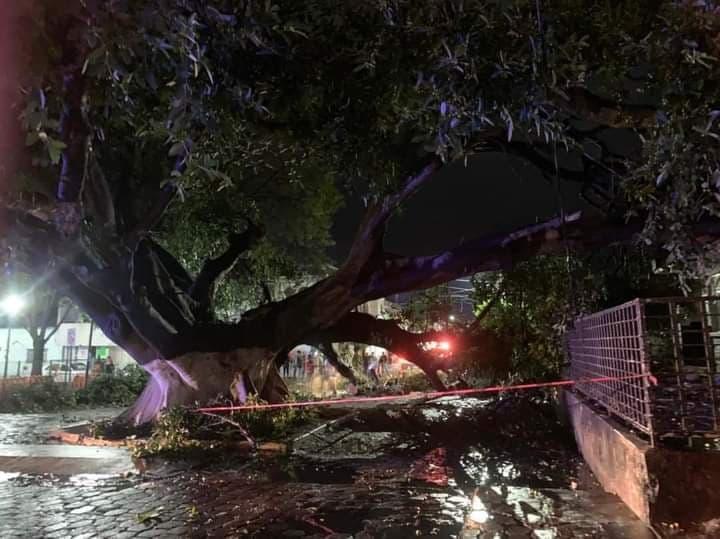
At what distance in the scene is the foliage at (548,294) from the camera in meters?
13.4

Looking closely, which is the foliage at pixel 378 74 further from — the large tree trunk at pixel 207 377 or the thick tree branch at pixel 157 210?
the large tree trunk at pixel 207 377

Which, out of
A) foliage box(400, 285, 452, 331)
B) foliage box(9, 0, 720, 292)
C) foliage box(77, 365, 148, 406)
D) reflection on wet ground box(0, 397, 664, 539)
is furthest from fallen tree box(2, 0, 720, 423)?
foliage box(77, 365, 148, 406)

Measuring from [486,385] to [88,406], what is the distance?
13286mm

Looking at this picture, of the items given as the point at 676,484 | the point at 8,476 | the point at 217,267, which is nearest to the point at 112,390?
the point at 217,267

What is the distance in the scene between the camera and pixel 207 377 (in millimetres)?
12602

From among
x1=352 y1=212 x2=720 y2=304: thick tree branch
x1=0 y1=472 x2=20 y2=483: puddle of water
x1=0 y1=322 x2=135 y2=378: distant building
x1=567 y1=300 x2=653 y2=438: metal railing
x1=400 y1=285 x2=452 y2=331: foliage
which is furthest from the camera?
x1=0 y1=322 x2=135 y2=378: distant building

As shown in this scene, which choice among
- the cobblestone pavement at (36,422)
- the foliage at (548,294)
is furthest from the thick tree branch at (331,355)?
the cobblestone pavement at (36,422)

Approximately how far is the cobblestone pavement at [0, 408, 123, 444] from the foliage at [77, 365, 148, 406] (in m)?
1.25

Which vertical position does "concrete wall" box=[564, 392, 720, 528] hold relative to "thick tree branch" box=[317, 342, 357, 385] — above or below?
below

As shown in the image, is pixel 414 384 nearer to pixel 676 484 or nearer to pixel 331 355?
pixel 331 355

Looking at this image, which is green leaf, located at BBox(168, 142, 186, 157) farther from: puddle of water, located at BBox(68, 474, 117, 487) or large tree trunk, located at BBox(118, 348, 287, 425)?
large tree trunk, located at BBox(118, 348, 287, 425)

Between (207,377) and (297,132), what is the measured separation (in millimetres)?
6160

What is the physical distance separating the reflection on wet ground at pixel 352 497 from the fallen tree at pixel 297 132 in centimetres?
297

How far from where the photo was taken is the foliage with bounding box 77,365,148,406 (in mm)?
21192
